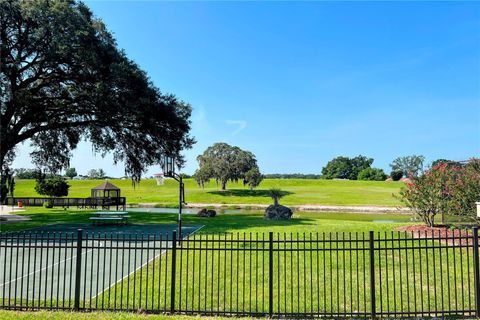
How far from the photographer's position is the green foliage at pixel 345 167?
122938mm

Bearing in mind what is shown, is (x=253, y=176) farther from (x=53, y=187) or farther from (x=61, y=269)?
(x=61, y=269)

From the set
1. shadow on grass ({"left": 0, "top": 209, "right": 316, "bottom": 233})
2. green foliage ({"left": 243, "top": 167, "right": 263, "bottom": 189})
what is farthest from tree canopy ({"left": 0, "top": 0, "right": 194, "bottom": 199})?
green foliage ({"left": 243, "top": 167, "right": 263, "bottom": 189})

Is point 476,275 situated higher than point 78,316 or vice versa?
point 476,275

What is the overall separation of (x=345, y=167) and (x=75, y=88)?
111408mm

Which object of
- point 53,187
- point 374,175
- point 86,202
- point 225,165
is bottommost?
point 86,202

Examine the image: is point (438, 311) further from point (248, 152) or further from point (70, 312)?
point (248, 152)

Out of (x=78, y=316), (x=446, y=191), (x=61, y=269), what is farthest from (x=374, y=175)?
(x=78, y=316)

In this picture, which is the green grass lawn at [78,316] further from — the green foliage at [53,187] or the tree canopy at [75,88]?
the green foliage at [53,187]

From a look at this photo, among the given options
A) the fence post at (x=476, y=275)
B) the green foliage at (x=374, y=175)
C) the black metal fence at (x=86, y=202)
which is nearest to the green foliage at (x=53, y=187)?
the black metal fence at (x=86, y=202)

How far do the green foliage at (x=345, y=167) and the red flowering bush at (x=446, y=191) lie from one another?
357 feet

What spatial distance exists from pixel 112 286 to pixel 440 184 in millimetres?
14118

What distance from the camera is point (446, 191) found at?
15.5 m

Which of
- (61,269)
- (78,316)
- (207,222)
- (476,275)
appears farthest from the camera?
(207,222)

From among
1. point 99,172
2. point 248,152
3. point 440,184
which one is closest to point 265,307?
point 440,184
